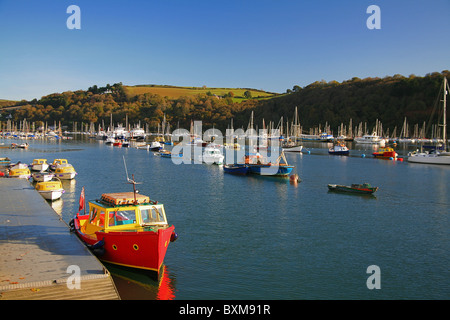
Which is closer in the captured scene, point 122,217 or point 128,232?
point 128,232

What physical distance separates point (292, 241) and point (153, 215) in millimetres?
10051

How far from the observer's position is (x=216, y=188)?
47.2 meters

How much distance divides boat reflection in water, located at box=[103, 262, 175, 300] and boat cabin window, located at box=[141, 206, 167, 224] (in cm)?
237

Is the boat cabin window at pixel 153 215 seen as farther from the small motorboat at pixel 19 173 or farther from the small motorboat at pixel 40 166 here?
the small motorboat at pixel 40 166

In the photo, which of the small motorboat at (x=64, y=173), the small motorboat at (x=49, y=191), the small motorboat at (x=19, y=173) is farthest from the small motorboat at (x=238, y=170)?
the small motorboat at (x=49, y=191)

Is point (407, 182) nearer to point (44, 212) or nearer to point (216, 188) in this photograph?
point (216, 188)

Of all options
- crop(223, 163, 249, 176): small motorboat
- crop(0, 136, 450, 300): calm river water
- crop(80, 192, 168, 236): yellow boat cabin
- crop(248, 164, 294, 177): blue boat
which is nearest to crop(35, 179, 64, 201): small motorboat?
crop(0, 136, 450, 300): calm river water

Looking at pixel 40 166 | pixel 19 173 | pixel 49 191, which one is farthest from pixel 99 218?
pixel 40 166

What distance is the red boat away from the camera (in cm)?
1797

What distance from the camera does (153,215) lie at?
66.0 ft

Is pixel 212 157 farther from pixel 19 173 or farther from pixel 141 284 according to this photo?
pixel 141 284

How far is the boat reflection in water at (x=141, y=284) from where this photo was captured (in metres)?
17.5
